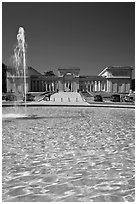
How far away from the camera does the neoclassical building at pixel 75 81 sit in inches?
3000

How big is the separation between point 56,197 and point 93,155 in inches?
91.7

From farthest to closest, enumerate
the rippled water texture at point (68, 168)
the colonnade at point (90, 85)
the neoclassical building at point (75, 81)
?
1. the colonnade at point (90, 85)
2. the neoclassical building at point (75, 81)
3. the rippled water texture at point (68, 168)

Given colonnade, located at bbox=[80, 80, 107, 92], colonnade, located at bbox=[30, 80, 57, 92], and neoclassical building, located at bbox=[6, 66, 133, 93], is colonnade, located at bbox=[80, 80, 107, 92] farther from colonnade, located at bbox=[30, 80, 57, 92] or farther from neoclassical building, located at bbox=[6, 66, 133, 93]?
colonnade, located at bbox=[30, 80, 57, 92]

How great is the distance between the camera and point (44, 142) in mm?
7066

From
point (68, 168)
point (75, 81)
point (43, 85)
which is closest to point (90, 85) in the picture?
point (75, 81)

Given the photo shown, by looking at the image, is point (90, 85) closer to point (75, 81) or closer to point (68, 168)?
point (75, 81)

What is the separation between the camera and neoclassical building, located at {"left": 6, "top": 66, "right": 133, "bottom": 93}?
76.2m

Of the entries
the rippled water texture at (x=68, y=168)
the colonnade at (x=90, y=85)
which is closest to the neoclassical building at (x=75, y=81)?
the colonnade at (x=90, y=85)

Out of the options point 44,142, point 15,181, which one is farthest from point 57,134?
Answer: point 15,181

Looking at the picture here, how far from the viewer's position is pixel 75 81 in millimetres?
76000

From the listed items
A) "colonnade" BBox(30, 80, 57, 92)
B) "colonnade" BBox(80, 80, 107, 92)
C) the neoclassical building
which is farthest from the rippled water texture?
"colonnade" BBox(80, 80, 107, 92)

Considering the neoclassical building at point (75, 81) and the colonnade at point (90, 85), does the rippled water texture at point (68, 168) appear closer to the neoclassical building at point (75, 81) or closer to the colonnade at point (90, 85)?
the neoclassical building at point (75, 81)

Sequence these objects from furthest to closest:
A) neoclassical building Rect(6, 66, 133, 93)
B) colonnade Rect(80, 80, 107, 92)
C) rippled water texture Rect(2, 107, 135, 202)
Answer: colonnade Rect(80, 80, 107, 92)
neoclassical building Rect(6, 66, 133, 93)
rippled water texture Rect(2, 107, 135, 202)

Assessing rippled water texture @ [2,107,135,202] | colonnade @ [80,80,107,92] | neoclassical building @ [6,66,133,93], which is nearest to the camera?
rippled water texture @ [2,107,135,202]
